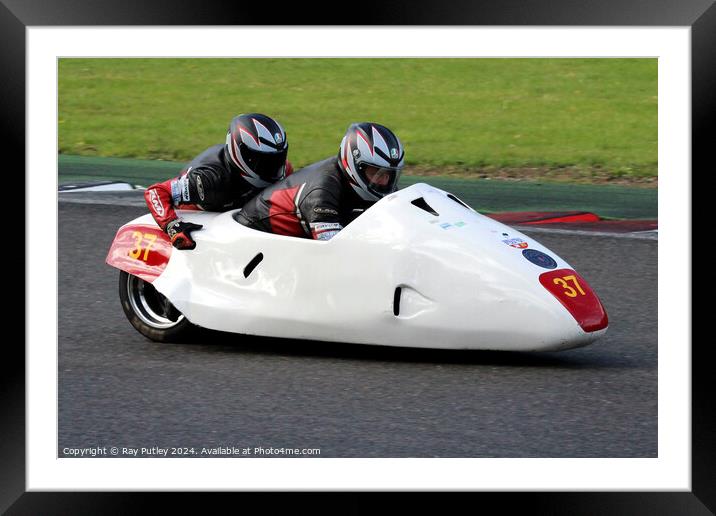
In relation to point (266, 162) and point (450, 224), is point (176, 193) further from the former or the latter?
point (450, 224)

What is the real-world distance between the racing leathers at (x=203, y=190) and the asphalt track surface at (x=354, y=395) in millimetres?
790

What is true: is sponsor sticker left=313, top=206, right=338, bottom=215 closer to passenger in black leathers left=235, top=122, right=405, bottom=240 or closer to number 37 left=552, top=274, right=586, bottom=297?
passenger in black leathers left=235, top=122, right=405, bottom=240

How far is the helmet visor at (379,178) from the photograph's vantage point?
738cm

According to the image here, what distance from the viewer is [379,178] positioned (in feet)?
24.3

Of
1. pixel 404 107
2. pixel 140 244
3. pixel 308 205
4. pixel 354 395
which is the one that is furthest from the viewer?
pixel 404 107

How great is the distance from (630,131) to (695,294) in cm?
830

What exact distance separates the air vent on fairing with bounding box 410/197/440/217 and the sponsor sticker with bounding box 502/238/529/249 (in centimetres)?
42

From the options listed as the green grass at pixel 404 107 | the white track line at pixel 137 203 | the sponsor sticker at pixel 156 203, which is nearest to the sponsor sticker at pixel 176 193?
the sponsor sticker at pixel 156 203

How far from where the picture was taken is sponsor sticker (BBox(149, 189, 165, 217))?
771 cm

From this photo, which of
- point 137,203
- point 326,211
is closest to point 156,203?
point 326,211

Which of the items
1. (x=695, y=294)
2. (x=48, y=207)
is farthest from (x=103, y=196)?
(x=695, y=294)

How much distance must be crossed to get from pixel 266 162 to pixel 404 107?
6.89 metres

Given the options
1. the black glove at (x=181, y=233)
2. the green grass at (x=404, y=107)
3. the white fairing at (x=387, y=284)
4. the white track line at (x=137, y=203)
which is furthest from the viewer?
the green grass at (x=404, y=107)

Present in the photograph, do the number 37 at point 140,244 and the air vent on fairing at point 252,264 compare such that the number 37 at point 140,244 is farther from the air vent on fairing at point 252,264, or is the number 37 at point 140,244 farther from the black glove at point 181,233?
the air vent on fairing at point 252,264
